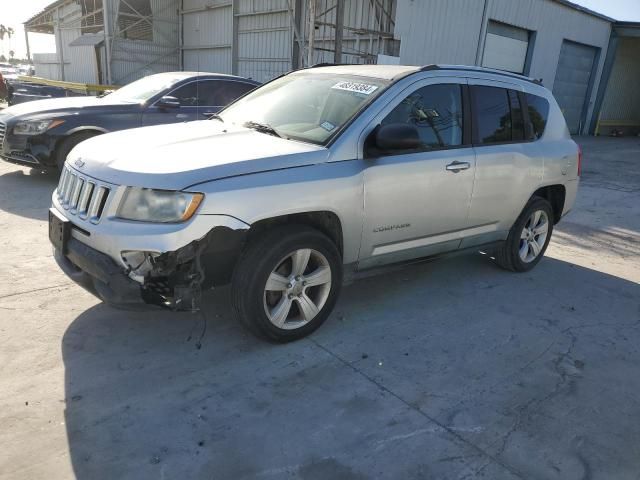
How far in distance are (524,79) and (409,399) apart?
3433 mm

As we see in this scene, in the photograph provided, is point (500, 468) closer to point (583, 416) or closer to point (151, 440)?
point (583, 416)

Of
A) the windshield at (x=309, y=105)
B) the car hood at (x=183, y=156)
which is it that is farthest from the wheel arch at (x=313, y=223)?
the windshield at (x=309, y=105)

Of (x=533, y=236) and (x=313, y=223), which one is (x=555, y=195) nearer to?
(x=533, y=236)

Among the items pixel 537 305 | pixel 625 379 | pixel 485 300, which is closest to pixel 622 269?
pixel 537 305

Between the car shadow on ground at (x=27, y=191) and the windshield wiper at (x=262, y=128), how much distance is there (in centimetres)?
325

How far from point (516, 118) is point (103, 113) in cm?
554

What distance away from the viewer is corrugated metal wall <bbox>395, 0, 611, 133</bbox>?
14539mm

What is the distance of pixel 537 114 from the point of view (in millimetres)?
4906

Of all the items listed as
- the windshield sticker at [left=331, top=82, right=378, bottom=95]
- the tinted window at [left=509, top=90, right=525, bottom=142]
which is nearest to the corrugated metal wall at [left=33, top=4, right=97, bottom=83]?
the windshield sticker at [left=331, top=82, right=378, bottom=95]

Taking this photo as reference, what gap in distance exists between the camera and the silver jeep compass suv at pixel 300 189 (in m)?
2.88

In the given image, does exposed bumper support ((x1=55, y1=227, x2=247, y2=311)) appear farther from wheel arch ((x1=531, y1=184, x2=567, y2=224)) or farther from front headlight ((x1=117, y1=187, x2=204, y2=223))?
wheel arch ((x1=531, y1=184, x2=567, y2=224))

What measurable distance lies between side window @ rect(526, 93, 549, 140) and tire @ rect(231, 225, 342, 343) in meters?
2.61

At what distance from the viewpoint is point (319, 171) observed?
326 centimetres

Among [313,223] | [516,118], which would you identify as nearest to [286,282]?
[313,223]
